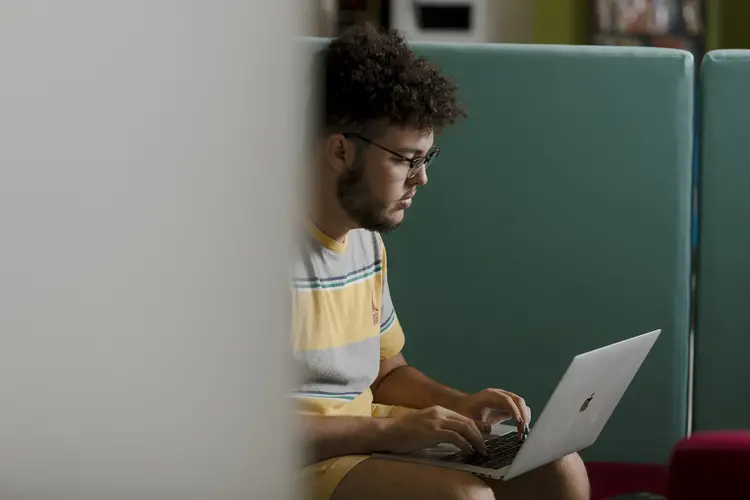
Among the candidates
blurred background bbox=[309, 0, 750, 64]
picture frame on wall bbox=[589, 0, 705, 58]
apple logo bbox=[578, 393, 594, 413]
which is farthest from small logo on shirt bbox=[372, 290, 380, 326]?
picture frame on wall bbox=[589, 0, 705, 58]

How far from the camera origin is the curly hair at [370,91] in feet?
3.40

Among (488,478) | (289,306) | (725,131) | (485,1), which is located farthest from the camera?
(485,1)

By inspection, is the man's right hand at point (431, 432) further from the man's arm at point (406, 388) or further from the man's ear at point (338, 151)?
the man's ear at point (338, 151)

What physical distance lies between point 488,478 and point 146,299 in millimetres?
679

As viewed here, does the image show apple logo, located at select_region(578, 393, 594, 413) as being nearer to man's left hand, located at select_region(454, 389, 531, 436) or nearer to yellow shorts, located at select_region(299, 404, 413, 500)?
man's left hand, located at select_region(454, 389, 531, 436)

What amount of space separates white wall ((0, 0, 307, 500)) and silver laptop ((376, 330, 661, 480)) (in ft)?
1.73

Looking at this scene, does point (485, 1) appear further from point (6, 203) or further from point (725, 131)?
point (6, 203)

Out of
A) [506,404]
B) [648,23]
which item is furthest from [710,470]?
[648,23]

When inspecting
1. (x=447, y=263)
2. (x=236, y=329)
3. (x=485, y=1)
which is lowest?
(x=447, y=263)

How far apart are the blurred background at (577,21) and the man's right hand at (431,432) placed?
234 cm

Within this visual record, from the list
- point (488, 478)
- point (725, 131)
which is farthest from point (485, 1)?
point (488, 478)

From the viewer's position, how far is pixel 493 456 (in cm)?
97

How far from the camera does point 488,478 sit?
98 centimetres

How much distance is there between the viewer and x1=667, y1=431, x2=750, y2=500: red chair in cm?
74
